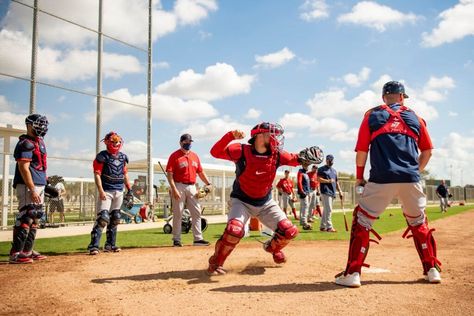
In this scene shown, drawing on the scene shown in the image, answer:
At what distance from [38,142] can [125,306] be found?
14.1ft

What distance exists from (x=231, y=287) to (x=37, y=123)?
4.62 meters

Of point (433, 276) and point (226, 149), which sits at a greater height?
point (226, 149)

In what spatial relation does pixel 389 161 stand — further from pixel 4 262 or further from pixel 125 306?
pixel 4 262

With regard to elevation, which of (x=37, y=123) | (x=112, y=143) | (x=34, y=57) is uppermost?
(x=34, y=57)

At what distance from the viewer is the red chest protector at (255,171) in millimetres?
5410

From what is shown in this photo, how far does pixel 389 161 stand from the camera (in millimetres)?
4590

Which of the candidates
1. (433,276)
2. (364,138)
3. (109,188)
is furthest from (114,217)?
(433,276)

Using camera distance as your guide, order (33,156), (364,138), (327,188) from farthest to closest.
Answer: (327,188) → (33,156) → (364,138)

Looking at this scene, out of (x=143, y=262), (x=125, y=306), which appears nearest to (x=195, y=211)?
(x=143, y=262)

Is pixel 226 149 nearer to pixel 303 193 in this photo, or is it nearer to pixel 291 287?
pixel 291 287

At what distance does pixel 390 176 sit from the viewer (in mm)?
4551

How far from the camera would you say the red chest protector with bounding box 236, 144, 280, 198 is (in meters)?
5.41

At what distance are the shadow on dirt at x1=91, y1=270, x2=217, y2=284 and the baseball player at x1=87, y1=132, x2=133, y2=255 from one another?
2.69 meters

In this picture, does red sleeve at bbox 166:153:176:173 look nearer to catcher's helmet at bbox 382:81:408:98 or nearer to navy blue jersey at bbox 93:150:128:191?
navy blue jersey at bbox 93:150:128:191
